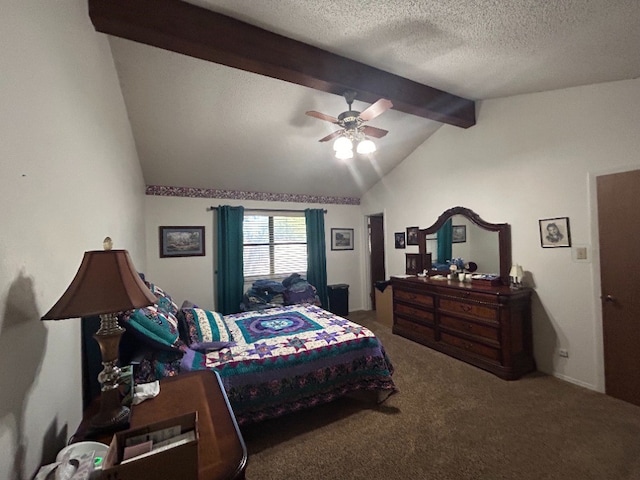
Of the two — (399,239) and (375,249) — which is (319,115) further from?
(375,249)

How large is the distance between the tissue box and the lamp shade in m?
0.40

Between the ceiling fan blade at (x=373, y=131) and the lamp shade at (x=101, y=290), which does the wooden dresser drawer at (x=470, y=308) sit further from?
the lamp shade at (x=101, y=290)

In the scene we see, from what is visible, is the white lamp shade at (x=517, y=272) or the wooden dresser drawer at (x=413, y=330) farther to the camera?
the wooden dresser drawer at (x=413, y=330)

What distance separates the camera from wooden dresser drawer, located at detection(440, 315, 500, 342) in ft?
9.68

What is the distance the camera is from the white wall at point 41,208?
84cm

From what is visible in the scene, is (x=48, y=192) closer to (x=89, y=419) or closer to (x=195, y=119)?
(x=89, y=419)

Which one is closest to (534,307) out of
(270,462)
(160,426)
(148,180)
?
(270,462)

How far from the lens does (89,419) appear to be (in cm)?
114

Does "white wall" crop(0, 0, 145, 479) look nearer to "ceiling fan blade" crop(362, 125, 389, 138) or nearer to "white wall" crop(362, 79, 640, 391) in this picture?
"ceiling fan blade" crop(362, 125, 389, 138)

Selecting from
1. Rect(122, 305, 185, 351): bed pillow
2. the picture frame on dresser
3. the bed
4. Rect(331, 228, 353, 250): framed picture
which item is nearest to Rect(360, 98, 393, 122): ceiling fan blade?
the bed

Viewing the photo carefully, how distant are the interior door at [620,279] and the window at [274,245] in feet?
13.1

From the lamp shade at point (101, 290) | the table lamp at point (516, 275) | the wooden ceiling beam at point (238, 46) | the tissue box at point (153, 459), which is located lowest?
the tissue box at point (153, 459)

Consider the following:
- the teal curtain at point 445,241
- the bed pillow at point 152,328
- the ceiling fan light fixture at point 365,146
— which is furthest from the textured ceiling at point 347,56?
the bed pillow at point 152,328

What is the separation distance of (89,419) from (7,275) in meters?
0.69
